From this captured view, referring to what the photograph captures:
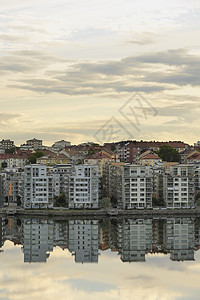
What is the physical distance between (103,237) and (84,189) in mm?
9145

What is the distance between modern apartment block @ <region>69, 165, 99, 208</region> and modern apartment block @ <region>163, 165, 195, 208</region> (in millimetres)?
4156

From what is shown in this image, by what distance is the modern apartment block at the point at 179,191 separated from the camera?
36.9m

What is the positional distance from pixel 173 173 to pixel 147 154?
16.0m

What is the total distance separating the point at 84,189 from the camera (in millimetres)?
36188

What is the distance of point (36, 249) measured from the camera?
24344 mm

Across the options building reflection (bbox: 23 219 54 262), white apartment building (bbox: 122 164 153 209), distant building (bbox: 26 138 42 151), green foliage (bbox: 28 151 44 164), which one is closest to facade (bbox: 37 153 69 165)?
green foliage (bbox: 28 151 44 164)

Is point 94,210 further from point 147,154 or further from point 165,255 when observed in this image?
point 147,154

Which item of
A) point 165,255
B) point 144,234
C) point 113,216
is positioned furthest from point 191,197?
point 165,255

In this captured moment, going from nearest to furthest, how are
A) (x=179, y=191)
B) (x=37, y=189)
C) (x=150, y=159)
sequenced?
(x=37, y=189) → (x=179, y=191) → (x=150, y=159)

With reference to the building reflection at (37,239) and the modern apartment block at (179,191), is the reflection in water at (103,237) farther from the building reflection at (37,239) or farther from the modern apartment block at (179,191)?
the modern apartment block at (179,191)

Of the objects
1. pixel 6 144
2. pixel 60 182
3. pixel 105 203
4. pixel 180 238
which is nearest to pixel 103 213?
pixel 105 203

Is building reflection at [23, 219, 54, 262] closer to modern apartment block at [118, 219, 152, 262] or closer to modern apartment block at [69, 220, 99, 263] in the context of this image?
modern apartment block at [69, 220, 99, 263]

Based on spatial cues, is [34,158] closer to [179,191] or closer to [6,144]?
[179,191]

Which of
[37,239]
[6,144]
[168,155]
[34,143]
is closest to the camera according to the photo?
[37,239]
